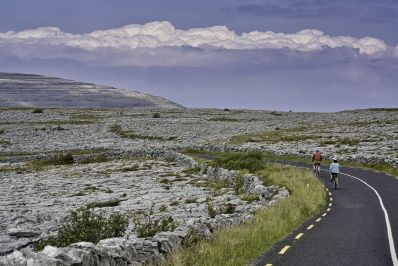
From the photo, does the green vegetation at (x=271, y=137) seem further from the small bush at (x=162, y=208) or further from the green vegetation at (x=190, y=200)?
the small bush at (x=162, y=208)

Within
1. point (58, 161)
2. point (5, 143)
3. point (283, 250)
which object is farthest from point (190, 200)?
point (5, 143)

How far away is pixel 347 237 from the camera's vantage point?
20.8 meters

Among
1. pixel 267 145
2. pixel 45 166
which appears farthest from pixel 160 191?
pixel 267 145

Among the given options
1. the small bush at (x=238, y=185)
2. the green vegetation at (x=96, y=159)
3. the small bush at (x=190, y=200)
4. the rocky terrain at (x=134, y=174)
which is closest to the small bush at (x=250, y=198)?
the rocky terrain at (x=134, y=174)

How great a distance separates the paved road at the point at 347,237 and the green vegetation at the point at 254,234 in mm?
548

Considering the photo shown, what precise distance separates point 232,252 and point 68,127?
3779 inches

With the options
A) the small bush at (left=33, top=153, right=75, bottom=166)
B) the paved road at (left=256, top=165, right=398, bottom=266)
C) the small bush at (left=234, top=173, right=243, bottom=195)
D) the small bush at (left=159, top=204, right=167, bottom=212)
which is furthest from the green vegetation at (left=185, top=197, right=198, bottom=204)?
the small bush at (left=33, top=153, right=75, bottom=166)

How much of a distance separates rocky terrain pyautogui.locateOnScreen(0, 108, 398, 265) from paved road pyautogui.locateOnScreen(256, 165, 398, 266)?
2.85 meters

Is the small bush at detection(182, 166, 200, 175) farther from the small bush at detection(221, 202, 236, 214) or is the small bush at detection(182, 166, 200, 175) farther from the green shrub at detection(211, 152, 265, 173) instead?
the small bush at detection(221, 202, 236, 214)

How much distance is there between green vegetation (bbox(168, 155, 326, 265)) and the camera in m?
15.7

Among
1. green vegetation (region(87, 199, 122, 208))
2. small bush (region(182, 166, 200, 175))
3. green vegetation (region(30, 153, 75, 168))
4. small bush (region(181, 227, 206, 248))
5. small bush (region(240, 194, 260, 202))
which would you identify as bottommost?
green vegetation (region(30, 153, 75, 168))

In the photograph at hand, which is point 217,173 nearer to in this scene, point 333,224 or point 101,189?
point 101,189

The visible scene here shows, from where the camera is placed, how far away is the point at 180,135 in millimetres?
97812

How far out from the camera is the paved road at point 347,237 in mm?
17016
